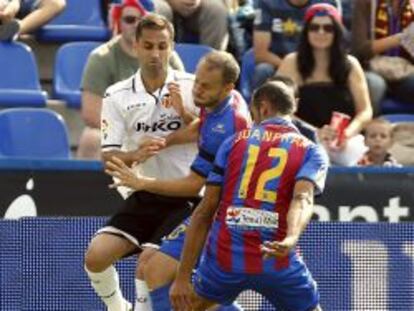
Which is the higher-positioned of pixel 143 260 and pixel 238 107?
pixel 238 107

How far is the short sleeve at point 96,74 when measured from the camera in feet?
35.4

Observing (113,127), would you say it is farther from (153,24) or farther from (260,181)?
(260,181)

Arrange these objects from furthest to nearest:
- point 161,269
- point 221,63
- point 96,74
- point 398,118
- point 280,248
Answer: point 398,118 → point 96,74 → point 161,269 → point 221,63 → point 280,248

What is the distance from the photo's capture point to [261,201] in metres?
7.62

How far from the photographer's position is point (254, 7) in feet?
40.3

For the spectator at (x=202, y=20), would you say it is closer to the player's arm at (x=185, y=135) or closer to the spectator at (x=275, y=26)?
the spectator at (x=275, y=26)

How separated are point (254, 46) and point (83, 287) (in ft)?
9.70

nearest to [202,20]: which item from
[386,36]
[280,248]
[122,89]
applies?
[386,36]

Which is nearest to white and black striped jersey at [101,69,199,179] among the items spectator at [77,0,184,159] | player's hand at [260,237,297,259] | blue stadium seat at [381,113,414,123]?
player's hand at [260,237,297,259]

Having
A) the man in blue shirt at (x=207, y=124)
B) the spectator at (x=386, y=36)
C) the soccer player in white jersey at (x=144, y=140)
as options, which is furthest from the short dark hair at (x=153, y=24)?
the spectator at (x=386, y=36)

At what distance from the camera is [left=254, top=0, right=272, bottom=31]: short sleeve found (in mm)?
11750

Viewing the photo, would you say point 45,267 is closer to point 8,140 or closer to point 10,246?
point 10,246

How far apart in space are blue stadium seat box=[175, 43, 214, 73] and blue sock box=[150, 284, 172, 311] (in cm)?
342

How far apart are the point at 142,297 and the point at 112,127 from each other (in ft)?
3.07
